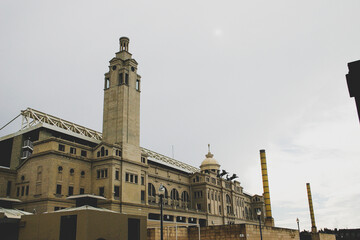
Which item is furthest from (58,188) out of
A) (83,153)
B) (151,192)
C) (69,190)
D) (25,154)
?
(151,192)

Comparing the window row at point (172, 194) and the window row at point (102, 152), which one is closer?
the window row at point (102, 152)

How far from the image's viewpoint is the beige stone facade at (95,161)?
62406 mm

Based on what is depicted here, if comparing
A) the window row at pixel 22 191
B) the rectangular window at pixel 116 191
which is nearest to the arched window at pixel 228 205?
the rectangular window at pixel 116 191

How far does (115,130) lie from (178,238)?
29915 mm

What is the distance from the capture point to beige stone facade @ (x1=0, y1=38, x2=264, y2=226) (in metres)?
62.4

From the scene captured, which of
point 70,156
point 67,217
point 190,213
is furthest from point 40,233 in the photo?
point 190,213

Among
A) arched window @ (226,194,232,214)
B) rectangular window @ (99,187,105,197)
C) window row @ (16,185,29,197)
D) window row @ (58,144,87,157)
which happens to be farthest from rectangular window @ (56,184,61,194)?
arched window @ (226,194,232,214)

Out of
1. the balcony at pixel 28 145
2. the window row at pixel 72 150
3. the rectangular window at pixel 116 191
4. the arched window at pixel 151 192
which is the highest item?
the balcony at pixel 28 145

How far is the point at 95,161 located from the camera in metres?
69.2

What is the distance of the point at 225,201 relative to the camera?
109000 millimetres

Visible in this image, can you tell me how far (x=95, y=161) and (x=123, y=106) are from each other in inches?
501

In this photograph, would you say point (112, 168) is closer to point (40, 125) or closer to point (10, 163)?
point (40, 125)

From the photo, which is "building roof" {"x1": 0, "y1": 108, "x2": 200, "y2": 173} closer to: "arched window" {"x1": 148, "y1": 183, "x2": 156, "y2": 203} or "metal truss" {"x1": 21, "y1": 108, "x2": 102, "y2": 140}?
"metal truss" {"x1": 21, "y1": 108, "x2": 102, "y2": 140}

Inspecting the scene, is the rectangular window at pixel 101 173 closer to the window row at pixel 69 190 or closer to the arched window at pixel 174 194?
the window row at pixel 69 190
